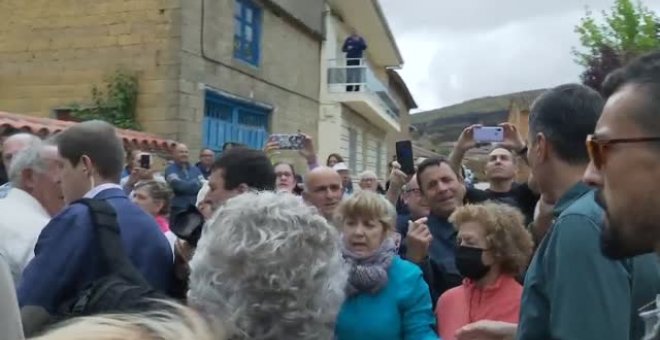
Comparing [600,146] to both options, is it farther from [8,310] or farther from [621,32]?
[621,32]

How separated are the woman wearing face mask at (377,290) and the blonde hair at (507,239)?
0.40 m

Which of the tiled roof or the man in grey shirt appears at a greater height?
the tiled roof

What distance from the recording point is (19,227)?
11.5ft

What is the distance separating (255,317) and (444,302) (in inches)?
83.0

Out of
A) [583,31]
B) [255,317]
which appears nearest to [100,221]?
[255,317]

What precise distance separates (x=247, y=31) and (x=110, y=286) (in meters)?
14.6

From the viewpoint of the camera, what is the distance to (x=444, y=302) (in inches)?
157

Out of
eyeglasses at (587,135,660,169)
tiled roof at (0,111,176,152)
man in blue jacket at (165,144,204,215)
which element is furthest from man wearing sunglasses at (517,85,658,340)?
man in blue jacket at (165,144,204,215)

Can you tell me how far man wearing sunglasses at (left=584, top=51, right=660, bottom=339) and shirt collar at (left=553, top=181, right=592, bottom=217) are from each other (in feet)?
1.68

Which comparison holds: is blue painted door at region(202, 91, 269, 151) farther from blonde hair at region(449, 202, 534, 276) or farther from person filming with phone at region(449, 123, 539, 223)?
blonde hair at region(449, 202, 534, 276)

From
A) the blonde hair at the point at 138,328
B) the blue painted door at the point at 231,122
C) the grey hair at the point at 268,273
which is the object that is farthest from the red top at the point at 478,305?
the blue painted door at the point at 231,122

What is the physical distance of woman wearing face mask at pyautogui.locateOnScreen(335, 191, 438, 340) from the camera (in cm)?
364

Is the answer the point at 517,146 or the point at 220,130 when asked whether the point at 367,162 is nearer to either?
the point at 220,130

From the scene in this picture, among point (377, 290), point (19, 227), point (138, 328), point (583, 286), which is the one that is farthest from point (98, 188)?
point (138, 328)
